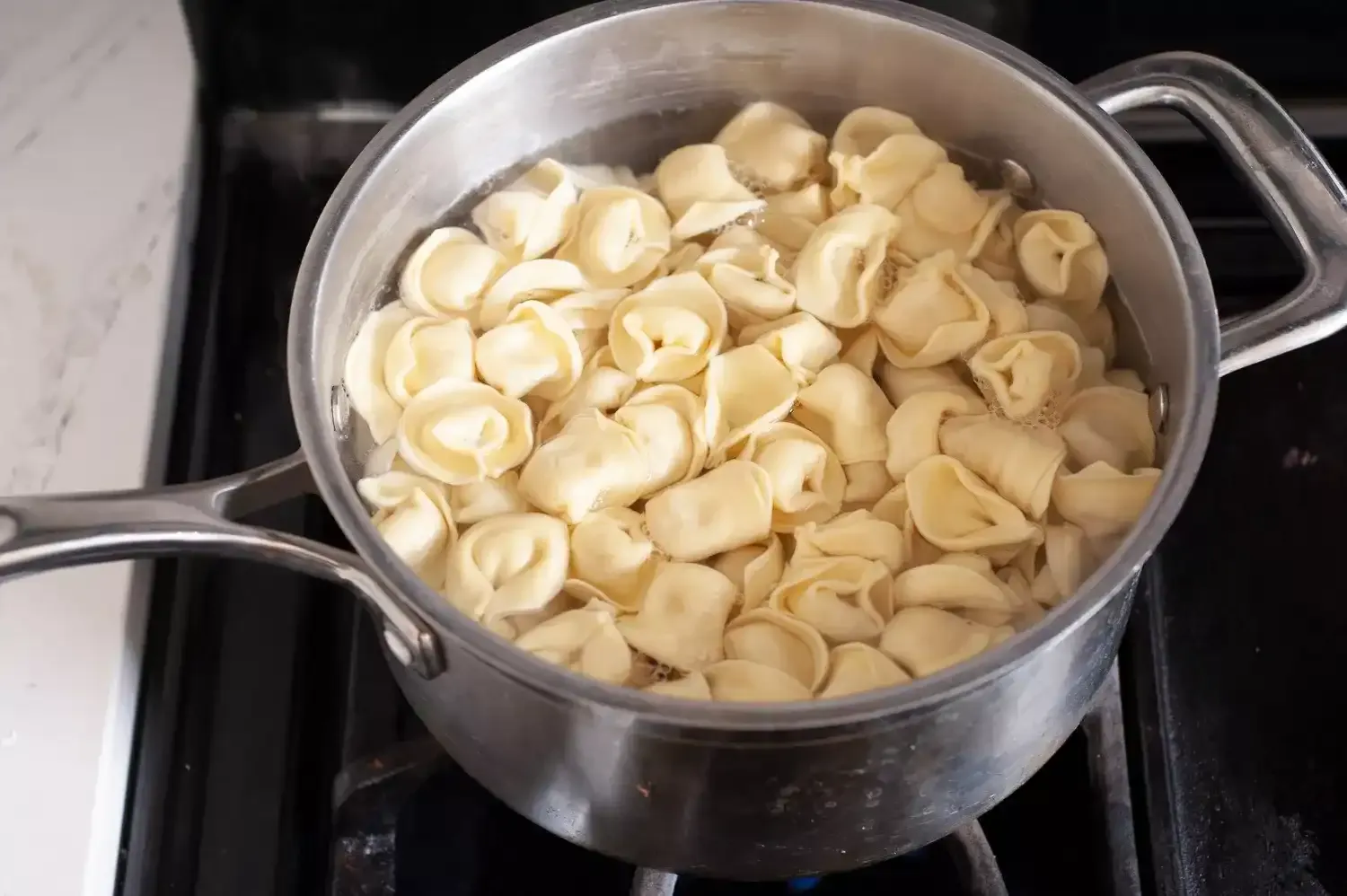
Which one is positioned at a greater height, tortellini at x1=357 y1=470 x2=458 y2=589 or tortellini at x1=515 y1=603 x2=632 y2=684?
tortellini at x1=357 y1=470 x2=458 y2=589

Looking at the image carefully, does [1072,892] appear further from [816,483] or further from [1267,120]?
[1267,120]

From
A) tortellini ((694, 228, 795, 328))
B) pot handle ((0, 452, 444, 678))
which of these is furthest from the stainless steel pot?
tortellini ((694, 228, 795, 328))

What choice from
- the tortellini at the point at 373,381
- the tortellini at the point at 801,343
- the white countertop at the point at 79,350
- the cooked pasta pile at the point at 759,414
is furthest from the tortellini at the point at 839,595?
the white countertop at the point at 79,350

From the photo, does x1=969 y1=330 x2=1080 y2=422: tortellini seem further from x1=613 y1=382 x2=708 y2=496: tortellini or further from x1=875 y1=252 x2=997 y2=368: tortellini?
x1=613 y1=382 x2=708 y2=496: tortellini

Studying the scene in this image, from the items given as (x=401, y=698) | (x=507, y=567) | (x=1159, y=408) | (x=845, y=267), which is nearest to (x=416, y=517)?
(x=507, y=567)

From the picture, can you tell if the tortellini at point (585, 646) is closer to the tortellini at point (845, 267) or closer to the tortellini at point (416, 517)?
the tortellini at point (416, 517)
